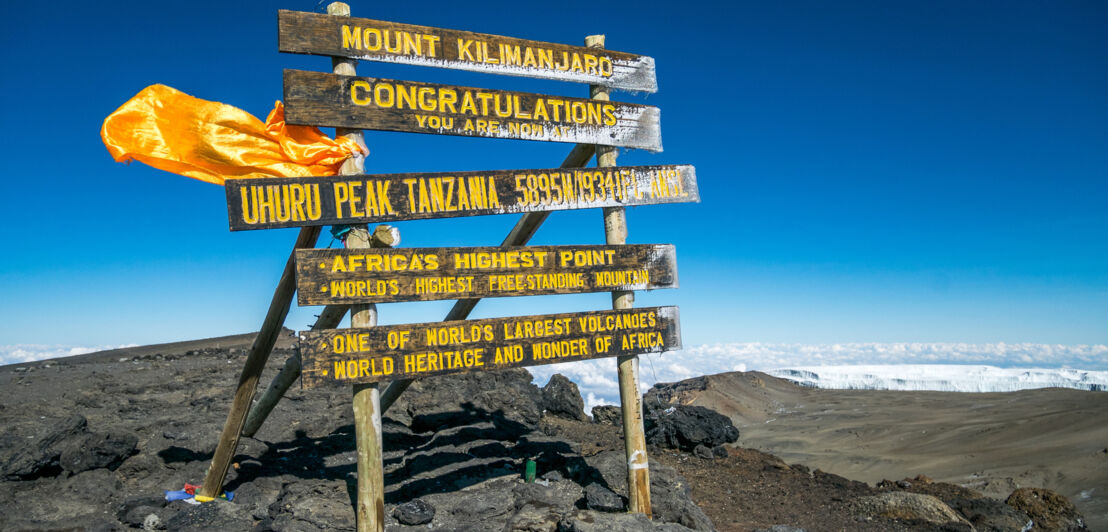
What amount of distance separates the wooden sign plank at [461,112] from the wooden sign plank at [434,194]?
42 centimetres

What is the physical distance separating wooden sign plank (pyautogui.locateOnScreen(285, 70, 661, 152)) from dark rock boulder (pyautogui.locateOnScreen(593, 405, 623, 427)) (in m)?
7.65

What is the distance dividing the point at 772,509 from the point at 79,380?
41.7 ft

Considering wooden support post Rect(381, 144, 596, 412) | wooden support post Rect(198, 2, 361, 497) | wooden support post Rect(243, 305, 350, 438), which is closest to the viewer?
wooden support post Rect(243, 305, 350, 438)

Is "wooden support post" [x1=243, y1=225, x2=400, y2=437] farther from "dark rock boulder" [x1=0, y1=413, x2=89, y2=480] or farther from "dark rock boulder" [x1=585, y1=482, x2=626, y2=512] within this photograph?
"dark rock boulder" [x1=585, y1=482, x2=626, y2=512]

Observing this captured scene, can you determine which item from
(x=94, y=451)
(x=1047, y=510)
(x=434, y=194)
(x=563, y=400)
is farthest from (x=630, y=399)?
(x=563, y=400)

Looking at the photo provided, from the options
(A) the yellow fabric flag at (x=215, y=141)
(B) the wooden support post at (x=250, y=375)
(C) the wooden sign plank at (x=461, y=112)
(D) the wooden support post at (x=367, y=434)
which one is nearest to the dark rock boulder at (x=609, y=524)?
(D) the wooden support post at (x=367, y=434)

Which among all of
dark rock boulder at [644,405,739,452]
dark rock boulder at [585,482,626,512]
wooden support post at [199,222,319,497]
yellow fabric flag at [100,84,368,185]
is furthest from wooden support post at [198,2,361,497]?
dark rock boulder at [644,405,739,452]

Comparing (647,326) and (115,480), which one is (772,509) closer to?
(647,326)

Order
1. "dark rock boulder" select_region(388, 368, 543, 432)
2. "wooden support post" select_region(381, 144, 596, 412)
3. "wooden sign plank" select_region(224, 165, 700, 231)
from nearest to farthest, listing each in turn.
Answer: "wooden sign plank" select_region(224, 165, 700, 231)
"wooden support post" select_region(381, 144, 596, 412)
"dark rock boulder" select_region(388, 368, 543, 432)

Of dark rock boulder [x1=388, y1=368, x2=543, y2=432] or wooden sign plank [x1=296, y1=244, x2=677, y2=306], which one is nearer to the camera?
wooden sign plank [x1=296, y1=244, x2=677, y2=306]

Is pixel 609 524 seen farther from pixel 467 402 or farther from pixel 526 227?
pixel 467 402

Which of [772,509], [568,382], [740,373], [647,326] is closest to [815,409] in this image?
[740,373]

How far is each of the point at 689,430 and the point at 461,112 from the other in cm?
665

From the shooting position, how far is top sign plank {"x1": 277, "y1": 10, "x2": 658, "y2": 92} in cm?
502
